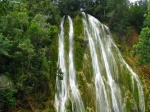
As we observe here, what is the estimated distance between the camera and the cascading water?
2072cm

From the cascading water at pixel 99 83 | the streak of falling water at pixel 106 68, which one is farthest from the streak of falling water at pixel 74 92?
the streak of falling water at pixel 106 68

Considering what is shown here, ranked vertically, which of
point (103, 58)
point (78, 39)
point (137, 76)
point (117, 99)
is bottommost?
point (117, 99)

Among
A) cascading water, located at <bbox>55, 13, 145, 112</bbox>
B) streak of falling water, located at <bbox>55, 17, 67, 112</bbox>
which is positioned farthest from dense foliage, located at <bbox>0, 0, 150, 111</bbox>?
cascading water, located at <bbox>55, 13, 145, 112</bbox>

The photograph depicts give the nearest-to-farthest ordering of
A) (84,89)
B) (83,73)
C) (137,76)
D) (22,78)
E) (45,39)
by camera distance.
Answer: (22,78) < (45,39) < (84,89) < (83,73) < (137,76)

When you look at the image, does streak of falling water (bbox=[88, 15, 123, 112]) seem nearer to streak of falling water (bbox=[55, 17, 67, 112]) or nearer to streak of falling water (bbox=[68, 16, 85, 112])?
streak of falling water (bbox=[68, 16, 85, 112])

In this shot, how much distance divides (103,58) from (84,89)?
5.06m

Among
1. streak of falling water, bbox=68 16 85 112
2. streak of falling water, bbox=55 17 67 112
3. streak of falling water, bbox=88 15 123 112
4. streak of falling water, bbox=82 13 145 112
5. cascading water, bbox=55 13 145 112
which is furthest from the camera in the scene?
streak of falling water, bbox=88 15 123 112

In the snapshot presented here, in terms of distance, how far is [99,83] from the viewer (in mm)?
22719

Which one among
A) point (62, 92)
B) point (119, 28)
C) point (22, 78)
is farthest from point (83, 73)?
point (119, 28)

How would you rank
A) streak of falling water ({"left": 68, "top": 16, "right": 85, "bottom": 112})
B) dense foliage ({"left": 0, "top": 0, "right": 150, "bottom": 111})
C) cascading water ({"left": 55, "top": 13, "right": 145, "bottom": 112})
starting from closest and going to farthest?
dense foliage ({"left": 0, "top": 0, "right": 150, "bottom": 111}) → streak of falling water ({"left": 68, "top": 16, "right": 85, "bottom": 112}) → cascading water ({"left": 55, "top": 13, "right": 145, "bottom": 112})

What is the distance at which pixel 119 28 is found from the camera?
30906 millimetres

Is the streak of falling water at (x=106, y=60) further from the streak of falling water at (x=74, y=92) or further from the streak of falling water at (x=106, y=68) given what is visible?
the streak of falling water at (x=74, y=92)

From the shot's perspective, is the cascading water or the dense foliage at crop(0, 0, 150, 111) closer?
the dense foliage at crop(0, 0, 150, 111)

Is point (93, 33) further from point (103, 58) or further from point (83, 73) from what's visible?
point (83, 73)
